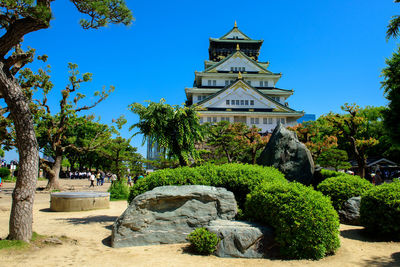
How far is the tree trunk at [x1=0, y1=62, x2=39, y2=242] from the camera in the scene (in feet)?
20.5

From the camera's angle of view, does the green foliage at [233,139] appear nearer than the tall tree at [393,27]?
No

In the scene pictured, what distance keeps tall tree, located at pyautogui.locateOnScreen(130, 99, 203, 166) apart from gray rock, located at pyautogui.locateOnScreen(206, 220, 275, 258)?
4526 mm

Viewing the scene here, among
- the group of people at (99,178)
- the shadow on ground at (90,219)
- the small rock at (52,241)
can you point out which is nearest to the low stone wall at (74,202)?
the shadow on ground at (90,219)

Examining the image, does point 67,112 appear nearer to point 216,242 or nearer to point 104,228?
point 104,228

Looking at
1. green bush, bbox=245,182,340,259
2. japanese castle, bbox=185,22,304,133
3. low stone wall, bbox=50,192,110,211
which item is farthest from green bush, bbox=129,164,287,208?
japanese castle, bbox=185,22,304,133

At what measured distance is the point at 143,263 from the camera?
17.9 ft

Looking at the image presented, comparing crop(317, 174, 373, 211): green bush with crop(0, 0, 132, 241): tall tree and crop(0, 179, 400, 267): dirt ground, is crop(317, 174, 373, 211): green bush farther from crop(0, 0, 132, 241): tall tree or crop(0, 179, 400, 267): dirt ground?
crop(0, 0, 132, 241): tall tree

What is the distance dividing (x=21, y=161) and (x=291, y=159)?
10.0 meters

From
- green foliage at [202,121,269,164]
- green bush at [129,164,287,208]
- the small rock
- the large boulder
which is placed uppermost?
green foliage at [202,121,269,164]

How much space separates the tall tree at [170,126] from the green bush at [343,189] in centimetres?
497

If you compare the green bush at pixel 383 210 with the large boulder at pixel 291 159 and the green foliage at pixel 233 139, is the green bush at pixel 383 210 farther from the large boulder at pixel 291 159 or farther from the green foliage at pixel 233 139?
the green foliage at pixel 233 139

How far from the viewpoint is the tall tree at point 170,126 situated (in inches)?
389

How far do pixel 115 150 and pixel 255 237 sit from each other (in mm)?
19942

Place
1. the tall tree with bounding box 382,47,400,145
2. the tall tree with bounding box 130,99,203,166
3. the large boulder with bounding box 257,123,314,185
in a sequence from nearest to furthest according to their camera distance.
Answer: the tall tree with bounding box 130,99,203,166 < the large boulder with bounding box 257,123,314,185 < the tall tree with bounding box 382,47,400,145
